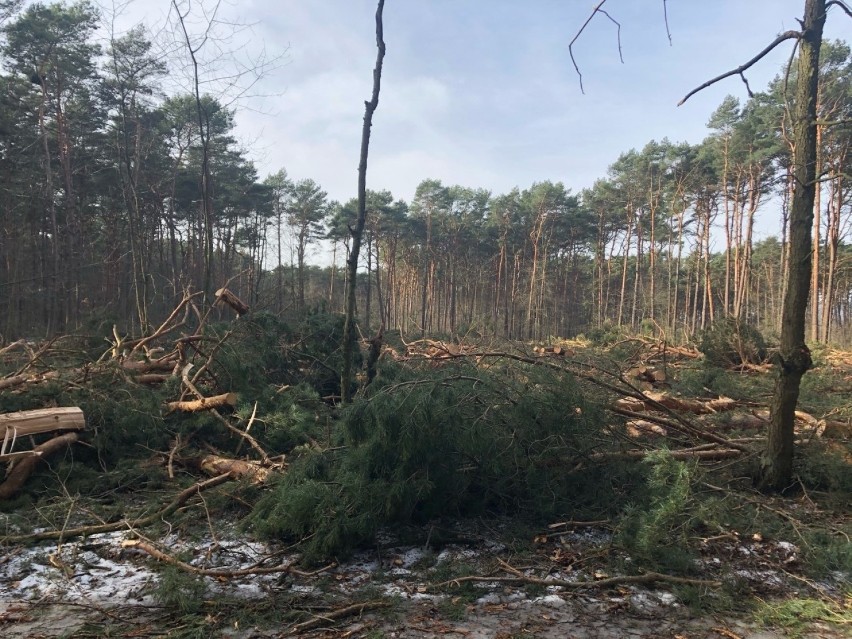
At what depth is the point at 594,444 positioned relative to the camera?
4.25 meters

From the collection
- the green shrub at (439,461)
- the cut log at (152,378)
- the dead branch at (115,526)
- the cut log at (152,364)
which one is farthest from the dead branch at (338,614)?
the cut log at (152,364)

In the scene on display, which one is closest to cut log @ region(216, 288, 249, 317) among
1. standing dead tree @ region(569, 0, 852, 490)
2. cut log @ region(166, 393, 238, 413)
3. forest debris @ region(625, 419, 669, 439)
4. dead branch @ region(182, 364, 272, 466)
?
dead branch @ region(182, 364, 272, 466)

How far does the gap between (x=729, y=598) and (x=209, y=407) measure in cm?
507

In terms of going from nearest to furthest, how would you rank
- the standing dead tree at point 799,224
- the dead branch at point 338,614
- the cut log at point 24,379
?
the dead branch at point 338,614, the standing dead tree at point 799,224, the cut log at point 24,379

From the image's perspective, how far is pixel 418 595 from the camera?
9.83ft

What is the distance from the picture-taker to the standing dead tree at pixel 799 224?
3898 mm

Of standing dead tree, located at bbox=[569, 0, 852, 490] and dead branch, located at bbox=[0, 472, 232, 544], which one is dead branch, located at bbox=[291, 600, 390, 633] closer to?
dead branch, located at bbox=[0, 472, 232, 544]

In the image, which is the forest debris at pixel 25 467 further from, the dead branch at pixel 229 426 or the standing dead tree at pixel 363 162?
the standing dead tree at pixel 363 162

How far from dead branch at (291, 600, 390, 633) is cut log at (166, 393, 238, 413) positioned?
11.5 ft

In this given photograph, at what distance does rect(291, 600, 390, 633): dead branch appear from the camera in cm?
260

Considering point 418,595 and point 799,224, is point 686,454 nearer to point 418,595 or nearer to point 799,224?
point 799,224

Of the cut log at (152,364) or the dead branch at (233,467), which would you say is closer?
the dead branch at (233,467)

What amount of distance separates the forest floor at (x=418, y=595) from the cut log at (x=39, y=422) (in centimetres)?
149

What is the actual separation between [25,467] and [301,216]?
108ft
